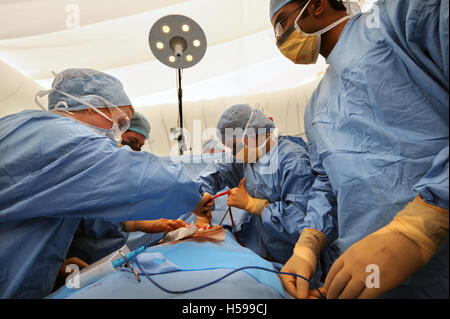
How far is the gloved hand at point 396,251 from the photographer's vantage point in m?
0.42

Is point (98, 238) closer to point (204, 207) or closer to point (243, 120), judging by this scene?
point (204, 207)

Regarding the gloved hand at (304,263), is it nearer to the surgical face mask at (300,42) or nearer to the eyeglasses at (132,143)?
the surgical face mask at (300,42)

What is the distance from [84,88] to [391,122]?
116 cm

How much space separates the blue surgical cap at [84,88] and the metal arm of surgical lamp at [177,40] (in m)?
0.92

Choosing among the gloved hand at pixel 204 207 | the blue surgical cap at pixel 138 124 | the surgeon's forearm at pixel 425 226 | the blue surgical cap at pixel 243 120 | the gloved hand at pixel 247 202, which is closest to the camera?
the surgeon's forearm at pixel 425 226

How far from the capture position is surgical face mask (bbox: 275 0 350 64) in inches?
32.9

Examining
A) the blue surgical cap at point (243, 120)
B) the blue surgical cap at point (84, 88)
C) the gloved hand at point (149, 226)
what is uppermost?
the blue surgical cap at point (84, 88)

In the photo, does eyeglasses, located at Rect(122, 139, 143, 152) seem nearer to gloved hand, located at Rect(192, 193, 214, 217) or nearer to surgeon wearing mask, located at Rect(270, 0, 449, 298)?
gloved hand, located at Rect(192, 193, 214, 217)

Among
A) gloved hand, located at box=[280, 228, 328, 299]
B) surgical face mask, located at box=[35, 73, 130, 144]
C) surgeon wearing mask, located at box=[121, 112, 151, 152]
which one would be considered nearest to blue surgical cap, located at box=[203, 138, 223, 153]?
surgeon wearing mask, located at box=[121, 112, 151, 152]

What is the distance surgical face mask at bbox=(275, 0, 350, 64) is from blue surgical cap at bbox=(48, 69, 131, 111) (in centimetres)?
79

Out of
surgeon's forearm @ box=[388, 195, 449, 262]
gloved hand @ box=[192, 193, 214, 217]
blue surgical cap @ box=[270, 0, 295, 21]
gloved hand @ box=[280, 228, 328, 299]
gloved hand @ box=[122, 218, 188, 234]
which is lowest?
gloved hand @ box=[122, 218, 188, 234]

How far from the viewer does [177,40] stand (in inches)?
72.1

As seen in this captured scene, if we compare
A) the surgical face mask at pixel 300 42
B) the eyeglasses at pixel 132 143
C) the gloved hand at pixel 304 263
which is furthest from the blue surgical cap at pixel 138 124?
the gloved hand at pixel 304 263

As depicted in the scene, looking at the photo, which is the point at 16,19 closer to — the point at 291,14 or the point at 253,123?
the point at 253,123
